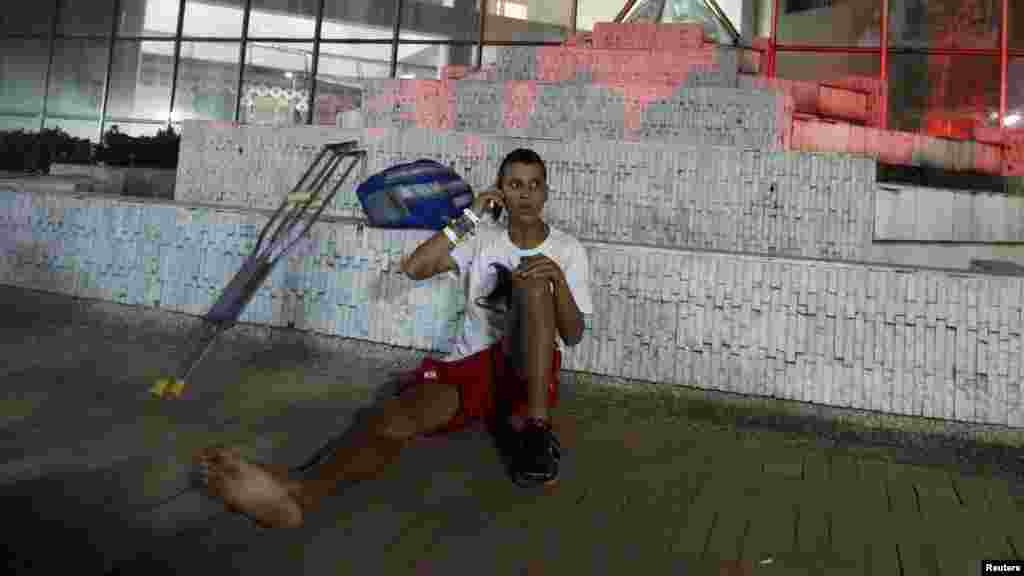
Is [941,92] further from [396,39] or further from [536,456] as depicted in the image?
A: [536,456]

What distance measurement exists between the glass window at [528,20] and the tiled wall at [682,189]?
8194 mm

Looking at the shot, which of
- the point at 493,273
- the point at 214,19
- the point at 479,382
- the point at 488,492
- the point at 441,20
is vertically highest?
the point at 214,19

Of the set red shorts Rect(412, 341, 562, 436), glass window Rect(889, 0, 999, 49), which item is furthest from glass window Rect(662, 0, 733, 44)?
red shorts Rect(412, 341, 562, 436)

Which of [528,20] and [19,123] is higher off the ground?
[528,20]

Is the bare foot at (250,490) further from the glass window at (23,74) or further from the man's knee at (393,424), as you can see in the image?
the glass window at (23,74)

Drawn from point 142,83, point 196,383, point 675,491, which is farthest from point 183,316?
point 142,83

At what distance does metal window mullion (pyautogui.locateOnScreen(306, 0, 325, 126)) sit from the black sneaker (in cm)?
1258

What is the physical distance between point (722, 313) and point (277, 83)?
12946 millimetres

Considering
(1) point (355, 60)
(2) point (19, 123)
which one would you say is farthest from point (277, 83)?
(2) point (19, 123)

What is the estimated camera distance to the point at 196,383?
130 inches

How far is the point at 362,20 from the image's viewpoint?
13.2 meters

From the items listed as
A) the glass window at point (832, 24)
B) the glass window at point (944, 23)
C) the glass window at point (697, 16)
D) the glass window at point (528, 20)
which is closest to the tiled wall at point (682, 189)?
the glass window at point (697, 16)

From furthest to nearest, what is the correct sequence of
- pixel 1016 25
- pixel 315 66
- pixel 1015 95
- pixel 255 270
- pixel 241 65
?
1. pixel 241 65
2. pixel 315 66
3. pixel 1016 25
4. pixel 1015 95
5. pixel 255 270

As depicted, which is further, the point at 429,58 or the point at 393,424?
the point at 429,58
